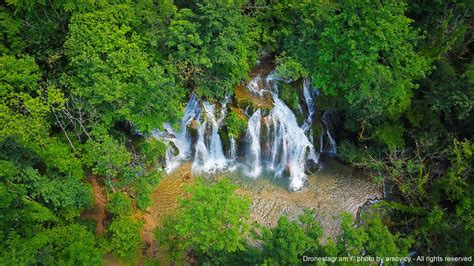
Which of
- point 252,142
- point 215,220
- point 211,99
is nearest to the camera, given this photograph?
point 215,220

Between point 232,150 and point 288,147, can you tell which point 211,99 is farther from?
point 288,147

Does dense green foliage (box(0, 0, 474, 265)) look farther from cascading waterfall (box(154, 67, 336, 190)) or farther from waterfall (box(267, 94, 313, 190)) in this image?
waterfall (box(267, 94, 313, 190))

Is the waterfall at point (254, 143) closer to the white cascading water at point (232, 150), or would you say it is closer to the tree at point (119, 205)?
the white cascading water at point (232, 150)

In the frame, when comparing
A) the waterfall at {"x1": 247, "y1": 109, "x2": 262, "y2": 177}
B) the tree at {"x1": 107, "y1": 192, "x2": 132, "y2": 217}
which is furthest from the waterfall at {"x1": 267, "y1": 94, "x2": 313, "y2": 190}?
the tree at {"x1": 107, "y1": 192, "x2": 132, "y2": 217}

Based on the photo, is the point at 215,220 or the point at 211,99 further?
the point at 211,99

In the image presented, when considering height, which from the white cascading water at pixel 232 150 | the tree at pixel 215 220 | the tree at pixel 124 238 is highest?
the tree at pixel 215 220

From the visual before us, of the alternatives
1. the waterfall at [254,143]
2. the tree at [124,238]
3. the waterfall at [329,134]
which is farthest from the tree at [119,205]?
the waterfall at [329,134]

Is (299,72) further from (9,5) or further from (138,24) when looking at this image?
(9,5)

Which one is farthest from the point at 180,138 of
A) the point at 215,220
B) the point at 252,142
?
the point at 215,220
